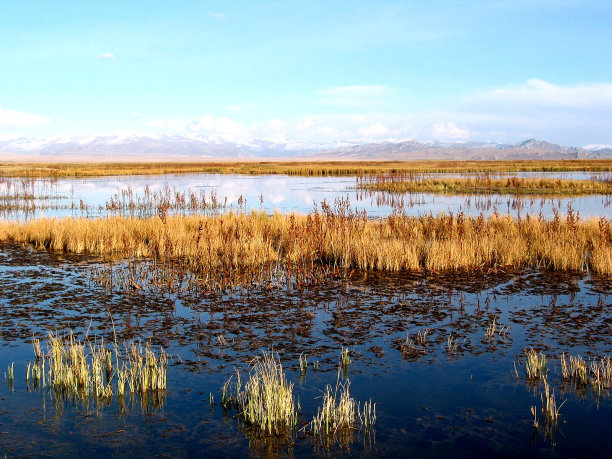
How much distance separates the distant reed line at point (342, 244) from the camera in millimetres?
13336

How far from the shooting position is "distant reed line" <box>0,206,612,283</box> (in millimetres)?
13336

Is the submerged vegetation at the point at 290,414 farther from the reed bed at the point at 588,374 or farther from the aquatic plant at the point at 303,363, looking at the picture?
the reed bed at the point at 588,374

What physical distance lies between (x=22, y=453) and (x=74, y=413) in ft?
2.92

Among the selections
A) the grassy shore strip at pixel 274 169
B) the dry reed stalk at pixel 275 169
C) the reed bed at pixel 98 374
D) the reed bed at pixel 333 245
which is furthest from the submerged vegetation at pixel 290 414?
the grassy shore strip at pixel 274 169

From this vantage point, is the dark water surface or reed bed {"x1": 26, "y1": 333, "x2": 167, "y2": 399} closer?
the dark water surface

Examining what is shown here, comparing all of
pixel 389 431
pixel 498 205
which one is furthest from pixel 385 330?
pixel 498 205

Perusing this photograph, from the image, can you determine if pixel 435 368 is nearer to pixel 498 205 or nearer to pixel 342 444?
pixel 342 444

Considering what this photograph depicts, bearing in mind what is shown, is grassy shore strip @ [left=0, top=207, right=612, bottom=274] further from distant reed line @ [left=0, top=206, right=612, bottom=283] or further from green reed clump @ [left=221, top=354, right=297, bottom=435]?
green reed clump @ [left=221, top=354, right=297, bottom=435]

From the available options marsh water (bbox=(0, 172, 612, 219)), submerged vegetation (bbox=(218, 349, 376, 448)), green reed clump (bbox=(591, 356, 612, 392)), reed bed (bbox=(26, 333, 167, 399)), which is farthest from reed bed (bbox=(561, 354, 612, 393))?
marsh water (bbox=(0, 172, 612, 219))

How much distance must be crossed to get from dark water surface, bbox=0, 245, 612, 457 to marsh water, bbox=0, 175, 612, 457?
0.02m

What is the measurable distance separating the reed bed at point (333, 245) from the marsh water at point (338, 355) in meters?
0.77

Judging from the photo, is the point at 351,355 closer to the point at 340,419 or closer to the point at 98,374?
the point at 340,419

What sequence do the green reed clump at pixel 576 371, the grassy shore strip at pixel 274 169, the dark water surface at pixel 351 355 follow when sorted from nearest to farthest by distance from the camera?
1. the dark water surface at pixel 351 355
2. the green reed clump at pixel 576 371
3. the grassy shore strip at pixel 274 169

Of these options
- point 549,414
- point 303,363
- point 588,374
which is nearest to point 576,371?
point 588,374
